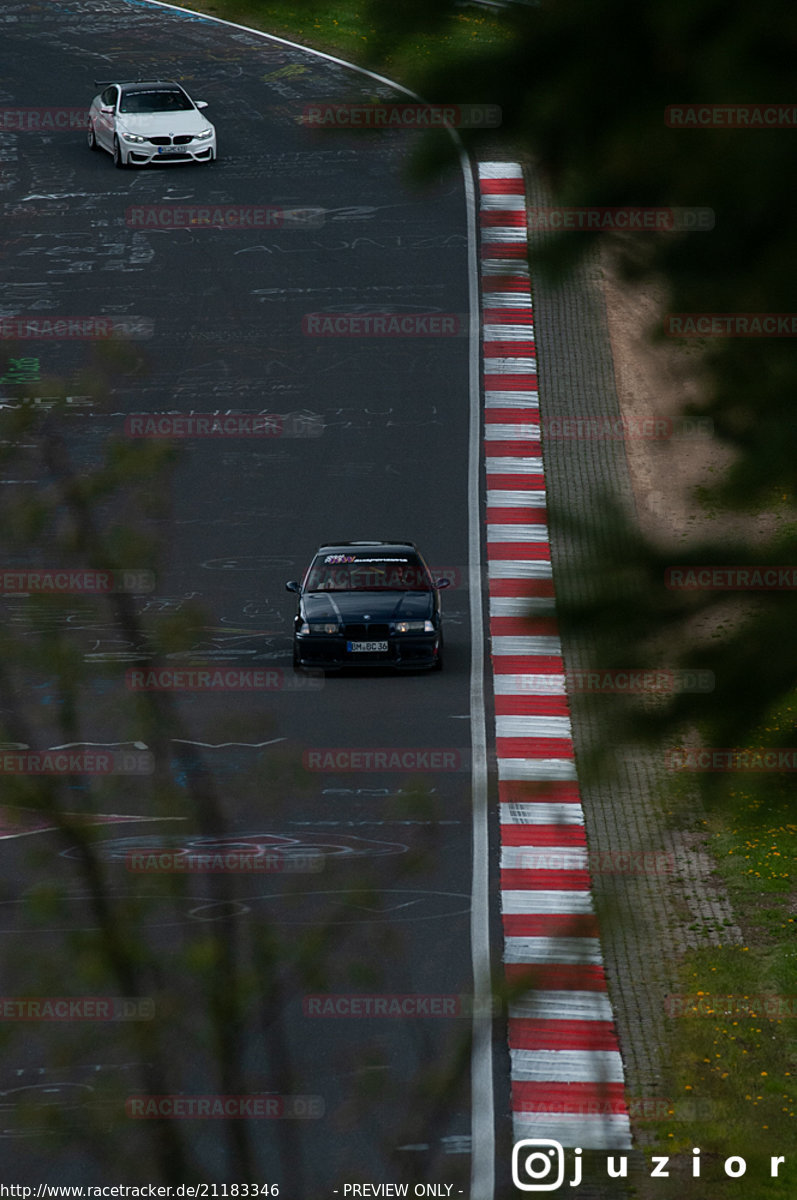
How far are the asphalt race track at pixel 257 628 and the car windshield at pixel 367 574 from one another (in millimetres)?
1045

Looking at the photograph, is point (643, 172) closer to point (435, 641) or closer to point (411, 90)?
point (411, 90)

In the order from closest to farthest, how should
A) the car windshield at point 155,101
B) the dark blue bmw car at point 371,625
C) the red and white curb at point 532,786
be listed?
1. the red and white curb at point 532,786
2. the dark blue bmw car at point 371,625
3. the car windshield at point 155,101

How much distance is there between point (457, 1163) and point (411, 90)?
790cm

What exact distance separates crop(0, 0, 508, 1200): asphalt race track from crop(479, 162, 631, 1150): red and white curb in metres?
0.24

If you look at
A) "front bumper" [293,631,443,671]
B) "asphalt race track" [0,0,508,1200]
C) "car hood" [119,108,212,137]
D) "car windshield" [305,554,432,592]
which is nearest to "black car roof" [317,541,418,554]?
"car windshield" [305,554,432,592]

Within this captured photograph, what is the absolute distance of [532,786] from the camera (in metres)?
3.47

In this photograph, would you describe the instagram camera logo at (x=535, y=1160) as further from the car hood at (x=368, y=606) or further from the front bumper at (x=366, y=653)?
the car hood at (x=368, y=606)

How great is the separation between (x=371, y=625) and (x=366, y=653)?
0.35 meters

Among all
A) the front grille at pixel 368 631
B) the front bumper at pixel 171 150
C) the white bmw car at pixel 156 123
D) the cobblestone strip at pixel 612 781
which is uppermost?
the cobblestone strip at pixel 612 781

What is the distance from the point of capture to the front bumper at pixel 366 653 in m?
20.3

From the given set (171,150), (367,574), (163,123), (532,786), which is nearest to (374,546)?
(367,574)

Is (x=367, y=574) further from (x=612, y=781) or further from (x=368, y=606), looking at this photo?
(x=612, y=781)

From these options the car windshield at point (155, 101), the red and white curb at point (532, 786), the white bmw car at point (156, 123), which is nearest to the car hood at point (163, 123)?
the white bmw car at point (156, 123)

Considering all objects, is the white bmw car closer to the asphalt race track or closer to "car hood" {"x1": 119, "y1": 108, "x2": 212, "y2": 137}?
"car hood" {"x1": 119, "y1": 108, "x2": 212, "y2": 137}
